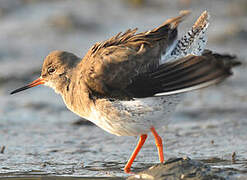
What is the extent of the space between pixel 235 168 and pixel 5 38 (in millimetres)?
8136

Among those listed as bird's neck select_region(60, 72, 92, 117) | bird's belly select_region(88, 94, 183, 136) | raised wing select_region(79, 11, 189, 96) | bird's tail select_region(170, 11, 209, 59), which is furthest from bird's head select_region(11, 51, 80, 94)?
bird's tail select_region(170, 11, 209, 59)

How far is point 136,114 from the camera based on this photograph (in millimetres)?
6879

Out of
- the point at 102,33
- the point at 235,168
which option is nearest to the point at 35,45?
the point at 102,33

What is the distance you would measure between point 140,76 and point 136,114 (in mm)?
480

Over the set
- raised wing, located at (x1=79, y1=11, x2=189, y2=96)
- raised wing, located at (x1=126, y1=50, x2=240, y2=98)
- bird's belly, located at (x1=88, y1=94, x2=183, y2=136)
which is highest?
raised wing, located at (x1=79, y1=11, x2=189, y2=96)

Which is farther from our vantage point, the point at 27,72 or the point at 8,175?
the point at 27,72

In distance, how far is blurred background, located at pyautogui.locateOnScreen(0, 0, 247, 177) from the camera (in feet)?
26.4

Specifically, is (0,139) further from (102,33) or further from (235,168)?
(102,33)

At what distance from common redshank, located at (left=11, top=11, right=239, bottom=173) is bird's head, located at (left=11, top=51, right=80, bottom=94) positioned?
39 cm

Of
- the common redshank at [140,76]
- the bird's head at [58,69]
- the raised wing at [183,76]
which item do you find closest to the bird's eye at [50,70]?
the bird's head at [58,69]

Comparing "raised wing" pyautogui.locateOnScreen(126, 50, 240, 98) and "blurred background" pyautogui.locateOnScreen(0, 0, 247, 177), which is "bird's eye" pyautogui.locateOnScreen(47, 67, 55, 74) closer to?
"blurred background" pyautogui.locateOnScreen(0, 0, 247, 177)

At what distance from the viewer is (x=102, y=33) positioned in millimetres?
13969

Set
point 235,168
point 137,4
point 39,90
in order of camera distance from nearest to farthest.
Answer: point 235,168
point 39,90
point 137,4

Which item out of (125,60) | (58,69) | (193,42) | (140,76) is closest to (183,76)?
(140,76)
